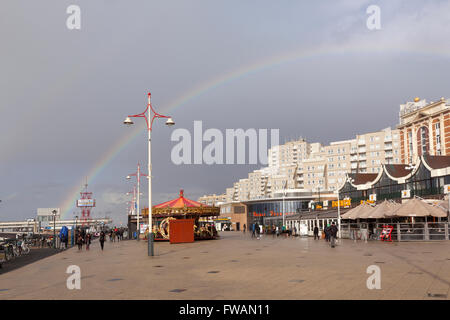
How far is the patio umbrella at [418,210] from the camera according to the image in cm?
3014

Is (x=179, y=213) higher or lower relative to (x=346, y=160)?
lower

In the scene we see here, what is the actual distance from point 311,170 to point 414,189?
9154 centimetres

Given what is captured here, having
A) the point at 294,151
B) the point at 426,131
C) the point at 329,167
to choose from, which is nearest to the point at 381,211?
the point at 426,131

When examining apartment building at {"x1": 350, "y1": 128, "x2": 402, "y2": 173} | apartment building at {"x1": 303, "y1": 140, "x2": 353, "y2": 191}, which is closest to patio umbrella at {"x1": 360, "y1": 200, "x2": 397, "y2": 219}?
apartment building at {"x1": 350, "y1": 128, "x2": 402, "y2": 173}

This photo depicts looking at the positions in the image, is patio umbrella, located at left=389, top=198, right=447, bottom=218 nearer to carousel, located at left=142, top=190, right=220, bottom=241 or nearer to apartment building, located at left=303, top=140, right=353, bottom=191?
carousel, located at left=142, top=190, right=220, bottom=241

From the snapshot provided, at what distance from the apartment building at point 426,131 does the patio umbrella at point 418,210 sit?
1682 inches

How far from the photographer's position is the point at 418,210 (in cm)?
3041

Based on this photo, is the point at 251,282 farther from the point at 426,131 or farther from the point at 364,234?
the point at 426,131

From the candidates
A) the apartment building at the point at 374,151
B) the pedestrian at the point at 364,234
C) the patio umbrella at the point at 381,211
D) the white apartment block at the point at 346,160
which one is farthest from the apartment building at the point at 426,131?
the pedestrian at the point at 364,234

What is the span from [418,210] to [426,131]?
52031mm

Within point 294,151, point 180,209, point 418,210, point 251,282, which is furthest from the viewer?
point 294,151

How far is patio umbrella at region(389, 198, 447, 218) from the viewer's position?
98.9 feet

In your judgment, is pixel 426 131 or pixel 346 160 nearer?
pixel 426 131

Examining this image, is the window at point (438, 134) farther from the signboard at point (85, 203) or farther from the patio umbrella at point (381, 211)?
the signboard at point (85, 203)
